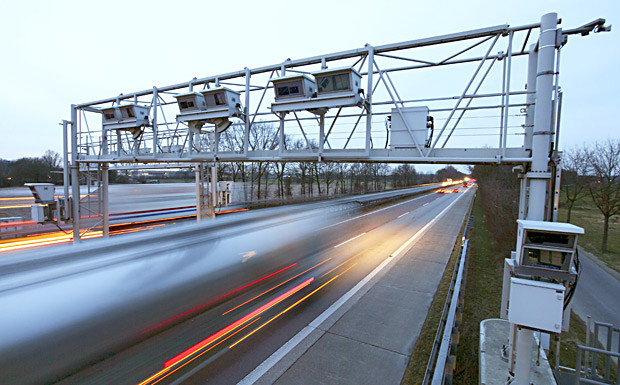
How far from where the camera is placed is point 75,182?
1476 centimetres

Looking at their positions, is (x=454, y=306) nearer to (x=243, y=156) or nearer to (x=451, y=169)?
(x=243, y=156)

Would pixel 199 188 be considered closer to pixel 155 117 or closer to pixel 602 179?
pixel 155 117

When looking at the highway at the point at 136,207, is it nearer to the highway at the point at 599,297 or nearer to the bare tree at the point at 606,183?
the highway at the point at 599,297

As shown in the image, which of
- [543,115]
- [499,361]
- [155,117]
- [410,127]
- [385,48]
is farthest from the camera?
[155,117]

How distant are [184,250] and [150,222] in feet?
66.8

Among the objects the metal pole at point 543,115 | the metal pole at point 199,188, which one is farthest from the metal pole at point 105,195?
the metal pole at point 543,115

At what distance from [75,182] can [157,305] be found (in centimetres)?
1215

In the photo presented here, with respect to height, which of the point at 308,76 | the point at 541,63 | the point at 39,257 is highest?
the point at 308,76

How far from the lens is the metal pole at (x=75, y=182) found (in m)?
14.5

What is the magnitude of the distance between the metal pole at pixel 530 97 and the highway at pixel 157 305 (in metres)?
6.65

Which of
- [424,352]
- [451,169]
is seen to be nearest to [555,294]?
[424,352]

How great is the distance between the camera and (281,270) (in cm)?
1068

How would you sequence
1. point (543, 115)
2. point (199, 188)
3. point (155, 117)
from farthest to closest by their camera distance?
point (199, 188), point (155, 117), point (543, 115)

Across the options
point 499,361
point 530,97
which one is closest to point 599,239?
point 530,97
